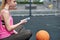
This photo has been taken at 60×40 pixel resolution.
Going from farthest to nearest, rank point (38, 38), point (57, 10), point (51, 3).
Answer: point (51, 3), point (57, 10), point (38, 38)

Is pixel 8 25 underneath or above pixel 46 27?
above

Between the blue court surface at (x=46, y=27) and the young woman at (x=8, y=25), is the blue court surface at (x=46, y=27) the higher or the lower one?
the lower one

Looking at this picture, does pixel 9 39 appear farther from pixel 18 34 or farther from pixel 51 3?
pixel 51 3

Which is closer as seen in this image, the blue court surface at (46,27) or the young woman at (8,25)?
the young woman at (8,25)

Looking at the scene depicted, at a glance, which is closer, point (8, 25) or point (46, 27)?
point (8, 25)

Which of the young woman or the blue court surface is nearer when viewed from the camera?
the young woman

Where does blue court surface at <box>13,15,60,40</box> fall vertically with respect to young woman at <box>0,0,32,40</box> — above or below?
below

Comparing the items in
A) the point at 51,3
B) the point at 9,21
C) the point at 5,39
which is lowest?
the point at 51,3

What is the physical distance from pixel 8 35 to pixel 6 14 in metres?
0.31

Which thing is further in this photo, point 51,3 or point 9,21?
point 51,3

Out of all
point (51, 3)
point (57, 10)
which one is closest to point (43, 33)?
point (57, 10)

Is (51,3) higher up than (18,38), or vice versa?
(18,38)

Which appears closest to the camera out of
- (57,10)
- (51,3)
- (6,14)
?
(6,14)

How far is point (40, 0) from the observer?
19.2m
